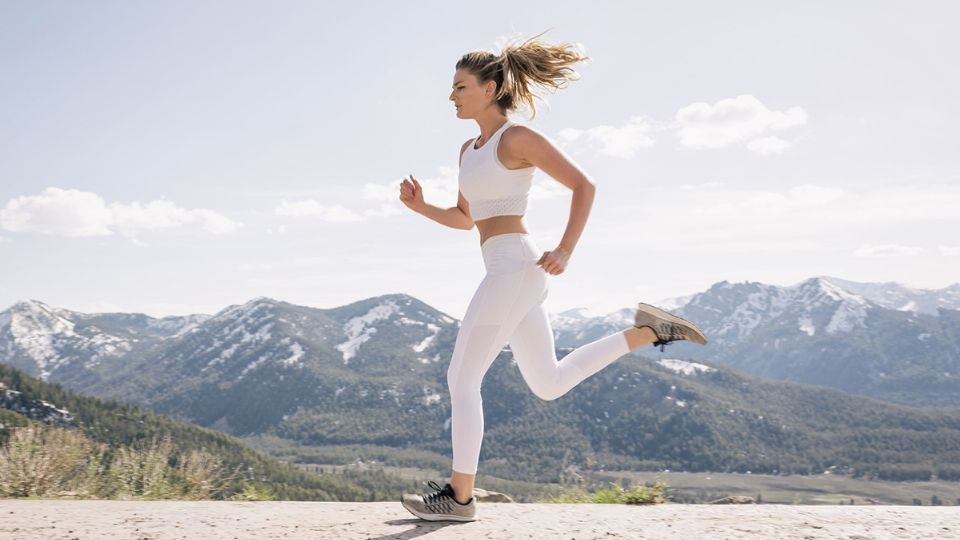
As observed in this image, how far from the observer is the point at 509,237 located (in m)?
4.89

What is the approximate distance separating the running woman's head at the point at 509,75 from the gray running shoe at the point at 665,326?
6.01ft

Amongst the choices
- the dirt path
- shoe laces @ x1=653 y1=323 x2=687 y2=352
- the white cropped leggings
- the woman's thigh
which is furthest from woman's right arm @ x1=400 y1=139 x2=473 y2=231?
the dirt path

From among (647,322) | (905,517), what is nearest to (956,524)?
(905,517)

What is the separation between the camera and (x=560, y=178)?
15.6 ft

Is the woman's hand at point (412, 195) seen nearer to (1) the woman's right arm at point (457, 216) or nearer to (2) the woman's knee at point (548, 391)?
(1) the woman's right arm at point (457, 216)

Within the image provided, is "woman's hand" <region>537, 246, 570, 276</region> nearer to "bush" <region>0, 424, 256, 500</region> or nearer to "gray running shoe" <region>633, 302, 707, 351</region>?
"gray running shoe" <region>633, 302, 707, 351</region>

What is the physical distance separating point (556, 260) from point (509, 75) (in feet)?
4.79

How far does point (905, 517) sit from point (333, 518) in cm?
427

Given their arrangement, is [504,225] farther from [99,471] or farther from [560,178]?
[99,471]

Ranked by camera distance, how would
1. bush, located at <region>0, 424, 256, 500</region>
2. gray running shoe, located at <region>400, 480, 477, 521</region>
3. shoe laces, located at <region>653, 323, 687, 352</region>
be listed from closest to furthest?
gray running shoe, located at <region>400, 480, 477, 521</region> < shoe laces, located at <region>653, 323, 687, 352</region> < bush, located at <region>0, 424, 256, 500</region>

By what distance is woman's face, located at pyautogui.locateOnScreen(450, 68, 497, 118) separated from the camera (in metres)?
5.06

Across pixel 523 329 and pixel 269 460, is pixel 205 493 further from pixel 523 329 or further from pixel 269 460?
pixel 269 460

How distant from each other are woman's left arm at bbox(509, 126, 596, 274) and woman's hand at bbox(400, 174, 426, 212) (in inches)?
54.0

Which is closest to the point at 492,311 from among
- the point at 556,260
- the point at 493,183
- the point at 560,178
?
the point at 556,260
